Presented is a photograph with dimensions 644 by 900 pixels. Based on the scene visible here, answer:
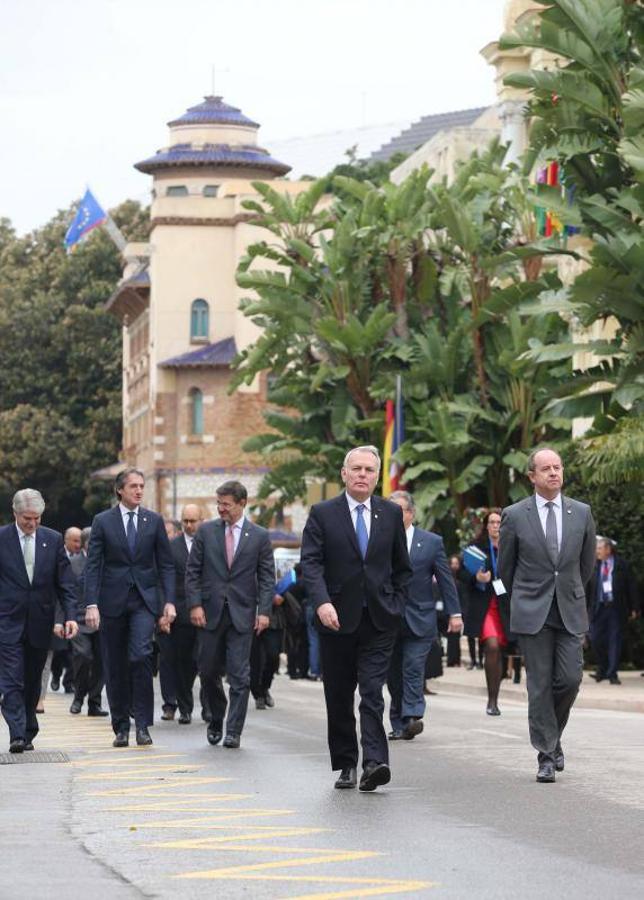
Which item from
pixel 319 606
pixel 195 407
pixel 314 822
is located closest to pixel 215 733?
pixel 319 606

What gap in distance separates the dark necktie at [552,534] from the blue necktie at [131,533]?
14.6 ft

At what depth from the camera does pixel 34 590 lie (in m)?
17.7

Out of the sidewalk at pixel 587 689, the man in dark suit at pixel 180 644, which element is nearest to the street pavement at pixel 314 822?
the man in dark suit at pixel 180 644

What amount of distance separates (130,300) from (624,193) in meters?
60.9

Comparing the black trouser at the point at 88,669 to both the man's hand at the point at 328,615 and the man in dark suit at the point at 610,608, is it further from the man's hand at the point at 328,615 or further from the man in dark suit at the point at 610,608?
the man's hand at the point at 328,615

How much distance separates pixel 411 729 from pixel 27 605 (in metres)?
3.28

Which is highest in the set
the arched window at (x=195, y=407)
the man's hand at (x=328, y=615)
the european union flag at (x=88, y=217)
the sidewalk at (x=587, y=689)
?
the european union flag at (x=88, y=217)

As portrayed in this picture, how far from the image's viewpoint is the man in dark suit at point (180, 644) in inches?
900

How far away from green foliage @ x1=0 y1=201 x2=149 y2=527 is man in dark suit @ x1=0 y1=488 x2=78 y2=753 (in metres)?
75.0

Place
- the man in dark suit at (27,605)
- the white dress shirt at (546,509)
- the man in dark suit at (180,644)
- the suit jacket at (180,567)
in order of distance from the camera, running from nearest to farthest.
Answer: the white dress shirt at (546,509) < the man in dark suit at (27,605) < the man in dark suit at (180,644) < the suit jacket at (180,567)

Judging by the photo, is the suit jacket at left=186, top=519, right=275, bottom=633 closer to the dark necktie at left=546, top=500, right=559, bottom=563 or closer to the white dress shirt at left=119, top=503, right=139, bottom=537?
the white dress shirt at left=119, top=503, right=139, bottom=537

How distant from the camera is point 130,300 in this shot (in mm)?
90375

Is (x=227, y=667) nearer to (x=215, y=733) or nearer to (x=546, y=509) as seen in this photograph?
(x=215, y=733)

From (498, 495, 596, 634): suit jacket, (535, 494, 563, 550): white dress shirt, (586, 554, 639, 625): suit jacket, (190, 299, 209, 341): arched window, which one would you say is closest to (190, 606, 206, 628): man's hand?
(498, 495, 596, 634): suit jacket
